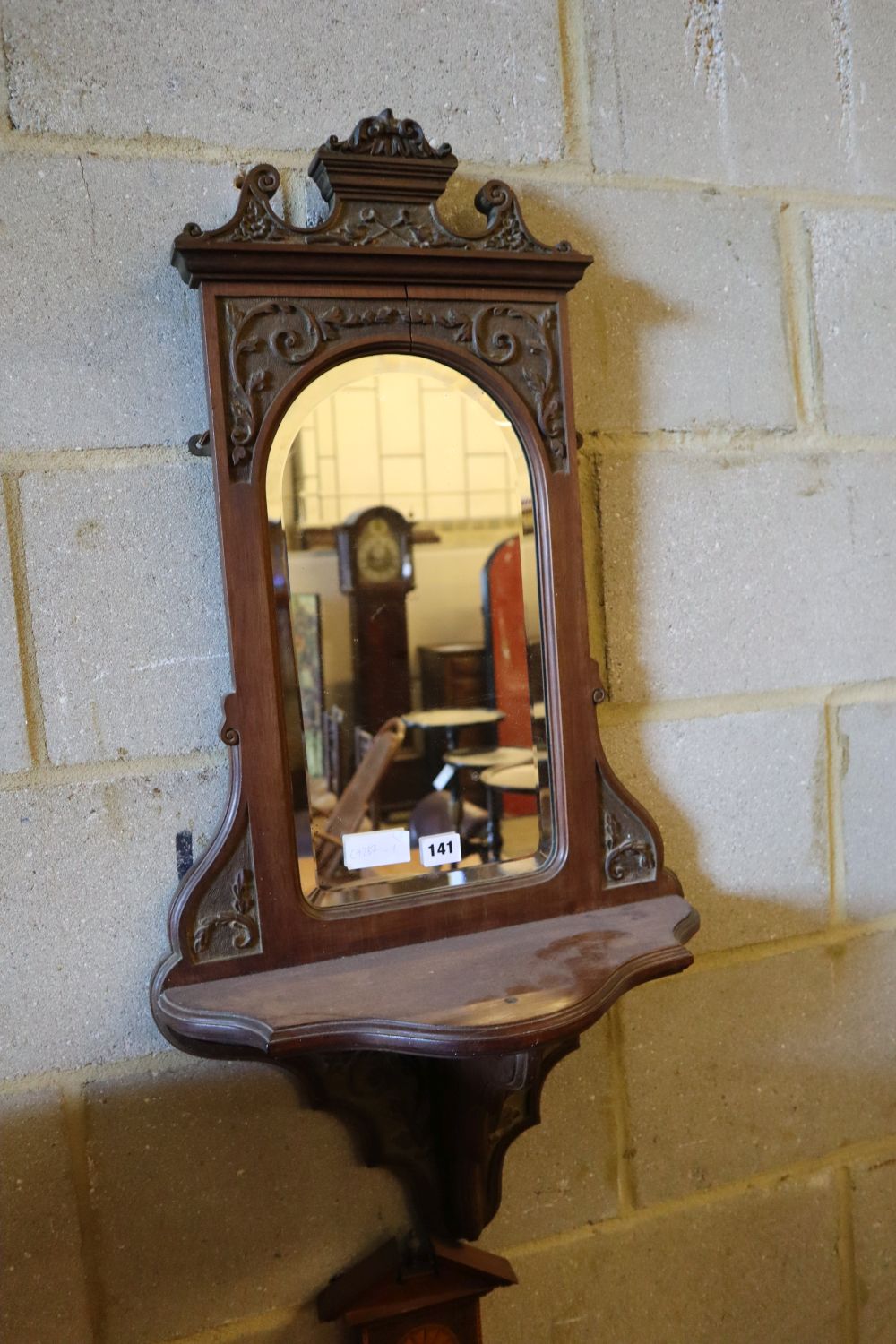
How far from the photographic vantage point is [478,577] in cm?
105

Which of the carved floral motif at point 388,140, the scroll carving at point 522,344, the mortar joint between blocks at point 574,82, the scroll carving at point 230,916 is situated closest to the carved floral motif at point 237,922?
the scroll carving at point 230,916

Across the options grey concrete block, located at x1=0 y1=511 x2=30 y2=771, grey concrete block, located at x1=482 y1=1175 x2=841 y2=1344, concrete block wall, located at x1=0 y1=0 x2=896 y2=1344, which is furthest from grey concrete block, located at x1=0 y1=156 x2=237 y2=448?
grey concrete block, located at x1=482 y1=1175 x2=841 y2=1344

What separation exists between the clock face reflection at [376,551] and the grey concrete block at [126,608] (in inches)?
5.6

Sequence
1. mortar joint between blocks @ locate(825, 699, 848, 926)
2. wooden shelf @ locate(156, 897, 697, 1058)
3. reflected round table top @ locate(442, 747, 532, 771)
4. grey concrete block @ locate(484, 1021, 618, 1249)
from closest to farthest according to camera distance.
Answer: wooden shelf @ locate(156, 897, 697, 1058), reflected round table top @ locate(442, 747, 532, 771), grey concrete block @ locate(484, 1021, 618, 1249), mortar joint between blocks @ locate(825, 699, 848, 926)

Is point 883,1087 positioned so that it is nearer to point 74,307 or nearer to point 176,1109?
point 176,1109

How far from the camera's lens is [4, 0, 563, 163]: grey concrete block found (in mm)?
961

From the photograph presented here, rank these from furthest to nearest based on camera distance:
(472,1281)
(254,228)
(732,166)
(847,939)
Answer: (847,939) < (732,166) < (472,1281) < (254,228)

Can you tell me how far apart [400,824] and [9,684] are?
39 cm

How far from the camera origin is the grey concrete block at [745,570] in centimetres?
117

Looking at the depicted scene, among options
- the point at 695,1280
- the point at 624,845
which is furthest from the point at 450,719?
the point at 695,1280

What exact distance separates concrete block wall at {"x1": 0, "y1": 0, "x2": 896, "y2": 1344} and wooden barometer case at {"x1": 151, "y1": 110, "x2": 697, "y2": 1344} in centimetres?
7

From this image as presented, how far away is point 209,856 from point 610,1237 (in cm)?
66

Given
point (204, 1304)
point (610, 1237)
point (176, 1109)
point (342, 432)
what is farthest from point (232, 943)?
point (610, 1237)

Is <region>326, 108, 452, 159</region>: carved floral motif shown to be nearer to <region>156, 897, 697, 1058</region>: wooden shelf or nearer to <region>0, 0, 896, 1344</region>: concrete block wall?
<region>0, 0, 896, 1344</region>: concrete block wall
